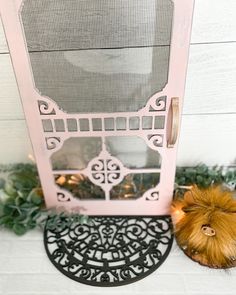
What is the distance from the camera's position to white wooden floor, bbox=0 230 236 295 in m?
0.69

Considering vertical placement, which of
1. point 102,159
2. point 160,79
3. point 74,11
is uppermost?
point 74,11

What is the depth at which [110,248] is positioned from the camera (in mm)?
760

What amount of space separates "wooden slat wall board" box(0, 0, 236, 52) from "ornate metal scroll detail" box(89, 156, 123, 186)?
0.31 metres

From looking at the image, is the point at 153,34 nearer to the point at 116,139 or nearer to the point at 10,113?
the point at 116,139

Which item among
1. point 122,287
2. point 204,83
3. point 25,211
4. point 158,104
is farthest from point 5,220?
point 204,83

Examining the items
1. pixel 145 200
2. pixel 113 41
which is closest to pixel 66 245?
pixel 145 200

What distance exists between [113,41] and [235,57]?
279 millimetres

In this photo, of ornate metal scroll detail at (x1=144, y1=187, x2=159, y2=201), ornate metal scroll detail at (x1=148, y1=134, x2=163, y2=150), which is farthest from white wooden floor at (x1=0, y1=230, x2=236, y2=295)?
ornate metal scroll detail at (x1=148, y1=134, x2=163, y2=150)

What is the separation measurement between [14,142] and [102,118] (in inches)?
12.4

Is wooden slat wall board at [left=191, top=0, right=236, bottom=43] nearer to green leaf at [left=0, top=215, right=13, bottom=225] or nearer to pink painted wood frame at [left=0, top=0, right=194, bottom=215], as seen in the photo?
pink painted wood frame at [left=0, top=0, right=194, bottom=215]

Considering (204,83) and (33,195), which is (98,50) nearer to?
(204,83)

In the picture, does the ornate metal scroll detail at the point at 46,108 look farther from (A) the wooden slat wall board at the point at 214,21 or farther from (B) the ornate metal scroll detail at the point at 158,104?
(A) the wooden slat wall board at the point at 214,21

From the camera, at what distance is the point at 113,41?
61 cm

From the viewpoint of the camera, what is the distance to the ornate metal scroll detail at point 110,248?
0.71m
